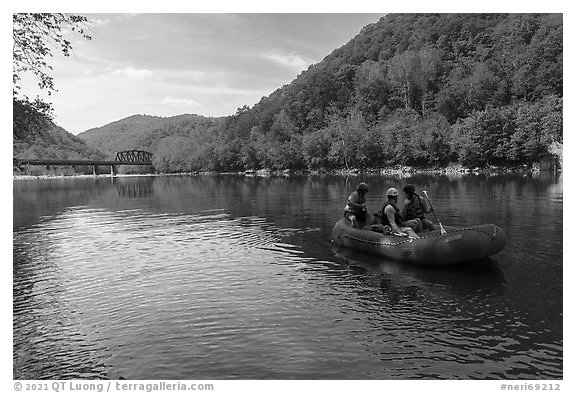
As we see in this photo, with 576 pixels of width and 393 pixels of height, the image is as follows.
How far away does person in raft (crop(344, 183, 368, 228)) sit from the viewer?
1860 centimetres

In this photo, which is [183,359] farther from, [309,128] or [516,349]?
[309,128]

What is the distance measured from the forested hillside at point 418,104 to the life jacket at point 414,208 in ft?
199

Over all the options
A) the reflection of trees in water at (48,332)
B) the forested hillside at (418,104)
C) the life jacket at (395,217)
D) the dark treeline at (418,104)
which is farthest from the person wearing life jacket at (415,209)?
the forested hillside at (418,104)

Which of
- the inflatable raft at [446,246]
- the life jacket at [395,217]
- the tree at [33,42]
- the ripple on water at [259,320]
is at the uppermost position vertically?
the tree at [33,42]

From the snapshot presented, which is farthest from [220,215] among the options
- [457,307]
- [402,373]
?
[402,373]

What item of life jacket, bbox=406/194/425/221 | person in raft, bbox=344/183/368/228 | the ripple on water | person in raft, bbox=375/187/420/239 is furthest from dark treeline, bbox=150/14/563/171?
the ripple on water

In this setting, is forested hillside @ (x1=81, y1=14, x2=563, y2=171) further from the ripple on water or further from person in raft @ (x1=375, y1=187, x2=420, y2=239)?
the ripple on water

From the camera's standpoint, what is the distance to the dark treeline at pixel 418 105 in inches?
3071

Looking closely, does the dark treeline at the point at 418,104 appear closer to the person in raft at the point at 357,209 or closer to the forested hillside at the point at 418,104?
the forested hillside at the point at 418,104

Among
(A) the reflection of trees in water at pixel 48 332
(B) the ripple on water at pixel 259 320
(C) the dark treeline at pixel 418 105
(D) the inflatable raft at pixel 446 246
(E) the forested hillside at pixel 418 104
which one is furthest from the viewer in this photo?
(E) the forested hillside at pixel 418 104

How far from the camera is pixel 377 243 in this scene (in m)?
16.4

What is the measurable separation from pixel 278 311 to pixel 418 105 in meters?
121

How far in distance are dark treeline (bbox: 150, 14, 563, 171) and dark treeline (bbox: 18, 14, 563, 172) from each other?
0.25 meters

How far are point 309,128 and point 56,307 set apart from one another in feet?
427
